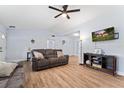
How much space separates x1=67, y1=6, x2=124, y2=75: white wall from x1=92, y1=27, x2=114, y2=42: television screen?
173 millimetres

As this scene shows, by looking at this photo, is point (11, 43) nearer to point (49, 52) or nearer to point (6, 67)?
point (49, 52)

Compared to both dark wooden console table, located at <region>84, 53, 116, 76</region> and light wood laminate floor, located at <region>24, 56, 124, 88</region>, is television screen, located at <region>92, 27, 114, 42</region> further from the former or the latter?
light wood laminate floor, located at <region>24, 56, 124, 88</region>

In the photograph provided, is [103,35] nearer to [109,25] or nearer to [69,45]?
[109,25]

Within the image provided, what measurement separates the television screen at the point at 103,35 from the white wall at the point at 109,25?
17 cm

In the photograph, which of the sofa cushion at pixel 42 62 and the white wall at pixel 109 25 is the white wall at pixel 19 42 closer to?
the sofa cushion at pixel 42 62

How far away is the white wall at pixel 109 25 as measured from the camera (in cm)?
430

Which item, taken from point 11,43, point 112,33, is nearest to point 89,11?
point 112,33

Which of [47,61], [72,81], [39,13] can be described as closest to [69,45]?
[47,61]

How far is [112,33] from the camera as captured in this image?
4566mm

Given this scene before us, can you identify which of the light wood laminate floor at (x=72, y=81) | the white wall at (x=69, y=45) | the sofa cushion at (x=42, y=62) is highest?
the white wall at (x=69, y=45)

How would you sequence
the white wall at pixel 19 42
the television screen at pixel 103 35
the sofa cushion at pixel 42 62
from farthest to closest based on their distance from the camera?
the white wall at pixel 19 42, the sofa cushion at pixel 42 62, the television screen at pixel 103 35

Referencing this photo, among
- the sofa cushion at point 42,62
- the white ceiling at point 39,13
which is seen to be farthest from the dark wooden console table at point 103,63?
the sofa cushion at point 42,62

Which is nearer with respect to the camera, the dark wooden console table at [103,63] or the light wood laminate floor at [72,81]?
the light wood laminate floor at [72,81]

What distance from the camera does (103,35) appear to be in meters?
5.10
